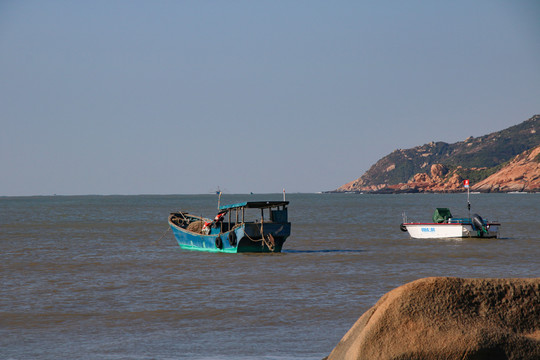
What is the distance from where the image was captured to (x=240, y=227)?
36.4 meters

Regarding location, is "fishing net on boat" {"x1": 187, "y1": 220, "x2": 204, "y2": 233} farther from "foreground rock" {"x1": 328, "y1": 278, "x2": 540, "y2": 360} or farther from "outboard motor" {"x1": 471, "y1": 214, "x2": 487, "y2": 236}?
"foreground rock" {"x1": 328, "y1": 278, "x2": 540, "y2": 360}

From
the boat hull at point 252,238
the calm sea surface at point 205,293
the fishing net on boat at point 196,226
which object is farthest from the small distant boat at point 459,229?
the fishing net on boat at point 196,226

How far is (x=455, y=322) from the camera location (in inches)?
308

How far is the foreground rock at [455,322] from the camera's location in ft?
25.2

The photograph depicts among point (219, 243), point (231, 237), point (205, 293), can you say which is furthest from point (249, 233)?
point (205, 293)

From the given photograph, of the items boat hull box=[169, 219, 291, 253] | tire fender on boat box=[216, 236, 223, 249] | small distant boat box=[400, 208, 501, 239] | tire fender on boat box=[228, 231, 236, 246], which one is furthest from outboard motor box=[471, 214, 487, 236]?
tire fender on boat box=[216, 236, 223, 249]

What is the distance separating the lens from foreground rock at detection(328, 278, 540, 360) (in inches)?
303

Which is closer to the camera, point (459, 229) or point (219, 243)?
point (219, 243)

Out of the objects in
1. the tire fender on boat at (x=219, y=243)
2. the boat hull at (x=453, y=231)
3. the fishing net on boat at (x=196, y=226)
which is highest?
the fishing net on boat at (x=196, y=226)

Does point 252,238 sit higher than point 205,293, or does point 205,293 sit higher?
point 252,238

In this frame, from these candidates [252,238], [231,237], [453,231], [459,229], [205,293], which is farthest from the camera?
[453,231]

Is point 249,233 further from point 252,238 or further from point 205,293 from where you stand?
point 205,293

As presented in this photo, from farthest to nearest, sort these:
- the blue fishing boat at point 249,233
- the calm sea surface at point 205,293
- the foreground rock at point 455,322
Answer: the blue fishing boat at point 249,233 → the calm sea surface at point 205,293 → the foreground rock at point 455,322

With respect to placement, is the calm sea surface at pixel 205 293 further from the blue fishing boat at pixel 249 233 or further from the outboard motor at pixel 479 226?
the outboard motor at pixel 479 226
